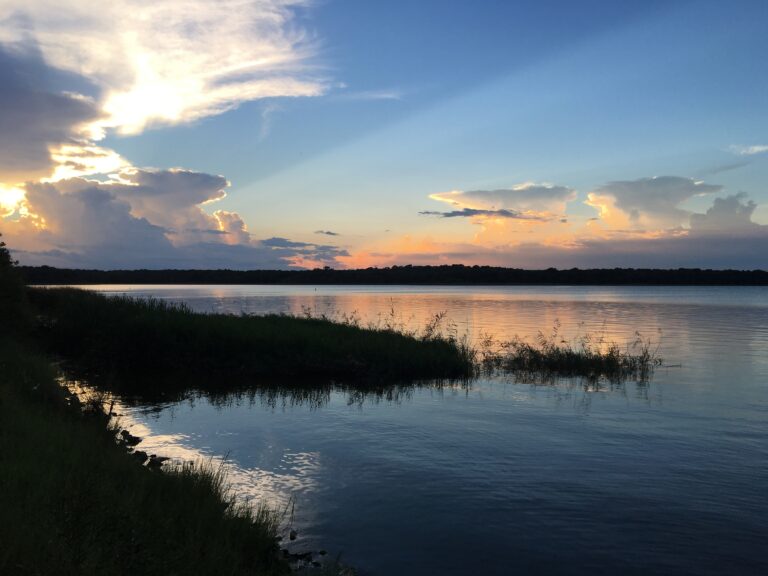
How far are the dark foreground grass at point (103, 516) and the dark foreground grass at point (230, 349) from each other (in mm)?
16771

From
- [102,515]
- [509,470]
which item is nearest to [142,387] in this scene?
[509,470]

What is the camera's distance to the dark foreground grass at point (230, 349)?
95.7 ft

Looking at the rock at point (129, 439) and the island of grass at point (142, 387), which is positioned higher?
the island of grass at point (142, 387)

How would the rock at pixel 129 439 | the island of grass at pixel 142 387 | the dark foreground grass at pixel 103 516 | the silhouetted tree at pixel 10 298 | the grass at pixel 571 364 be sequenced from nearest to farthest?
the dark foreground grass at pixel 103 516, the island of grass at pixel 142 387, the rock at pixel 129 439, the silhouetted tree at pixel 10 298, the grass at pixel 571 364

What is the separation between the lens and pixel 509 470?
593 inches

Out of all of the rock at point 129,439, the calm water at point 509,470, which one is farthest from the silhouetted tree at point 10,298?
the rock at point 129,439

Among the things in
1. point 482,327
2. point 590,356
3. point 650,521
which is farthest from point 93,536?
point 482,327

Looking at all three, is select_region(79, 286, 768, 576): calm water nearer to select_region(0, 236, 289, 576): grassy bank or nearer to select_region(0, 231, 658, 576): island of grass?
select_region(0, 236, 289, 576): grassy bank

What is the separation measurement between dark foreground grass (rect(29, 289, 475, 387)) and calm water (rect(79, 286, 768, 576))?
12.1 feet

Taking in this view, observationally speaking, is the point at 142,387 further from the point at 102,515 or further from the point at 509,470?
the point at 102,515

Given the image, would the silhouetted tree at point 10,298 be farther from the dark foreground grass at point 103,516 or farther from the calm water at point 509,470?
the dark foreground grass at point 103,516

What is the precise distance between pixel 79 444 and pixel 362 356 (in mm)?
19928

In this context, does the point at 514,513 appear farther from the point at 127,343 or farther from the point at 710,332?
the point at 710,332

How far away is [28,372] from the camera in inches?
696
